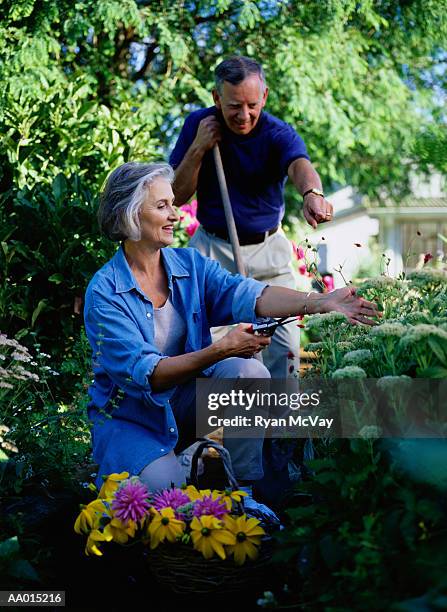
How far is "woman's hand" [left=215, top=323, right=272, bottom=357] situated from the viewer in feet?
8.88

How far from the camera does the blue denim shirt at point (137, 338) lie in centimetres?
282

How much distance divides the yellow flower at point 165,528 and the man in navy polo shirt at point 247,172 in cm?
164

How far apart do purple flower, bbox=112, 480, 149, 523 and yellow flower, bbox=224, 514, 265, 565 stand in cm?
24

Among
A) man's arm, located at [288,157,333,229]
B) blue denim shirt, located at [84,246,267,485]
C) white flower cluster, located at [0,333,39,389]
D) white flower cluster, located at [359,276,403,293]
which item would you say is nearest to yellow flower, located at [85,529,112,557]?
blue denim shirt, located at [84,246,267,485]

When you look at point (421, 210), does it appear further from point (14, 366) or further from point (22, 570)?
point (22, 570)

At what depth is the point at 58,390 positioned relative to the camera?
4906mm

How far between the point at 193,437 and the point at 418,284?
1.21 metres

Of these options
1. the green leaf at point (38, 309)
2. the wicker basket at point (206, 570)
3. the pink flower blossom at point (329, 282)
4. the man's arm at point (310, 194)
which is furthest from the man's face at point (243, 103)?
the pink flower blossom at point (329, 282)

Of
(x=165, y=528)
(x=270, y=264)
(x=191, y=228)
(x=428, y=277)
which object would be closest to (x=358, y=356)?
(x=428, y=277)

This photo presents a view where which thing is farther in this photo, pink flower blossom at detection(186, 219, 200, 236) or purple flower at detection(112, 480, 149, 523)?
pink flower blossom at detection(186, 219, 200, 236)

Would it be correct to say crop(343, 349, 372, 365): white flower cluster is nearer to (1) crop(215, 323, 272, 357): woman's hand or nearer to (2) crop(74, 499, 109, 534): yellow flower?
(1) crop(215, 323, 272, 357): woman's hand

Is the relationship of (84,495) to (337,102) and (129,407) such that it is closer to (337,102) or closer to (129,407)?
(129,407)

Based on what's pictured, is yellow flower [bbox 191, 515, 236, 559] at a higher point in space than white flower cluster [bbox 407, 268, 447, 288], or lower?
lower

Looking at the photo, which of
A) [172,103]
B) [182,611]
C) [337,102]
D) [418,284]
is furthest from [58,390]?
[337,102]
